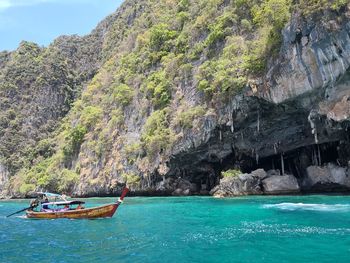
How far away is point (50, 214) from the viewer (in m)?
25.9

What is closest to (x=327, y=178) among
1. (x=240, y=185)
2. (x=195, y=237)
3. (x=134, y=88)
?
(x=240, y=185)

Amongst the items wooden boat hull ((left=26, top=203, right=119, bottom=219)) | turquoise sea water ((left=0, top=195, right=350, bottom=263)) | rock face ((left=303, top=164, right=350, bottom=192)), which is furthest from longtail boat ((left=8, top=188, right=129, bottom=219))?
rock face ((left=303, top=164, right=350, bottom=192))

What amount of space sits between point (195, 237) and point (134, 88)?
3776cm

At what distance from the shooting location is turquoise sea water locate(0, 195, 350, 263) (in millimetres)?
12773

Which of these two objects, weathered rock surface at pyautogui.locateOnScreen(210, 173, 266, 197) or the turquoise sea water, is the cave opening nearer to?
weathered rock surface at pyautogui.locateOnScreen(210, 173, 266, 197)

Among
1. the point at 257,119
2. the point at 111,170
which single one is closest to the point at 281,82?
the point at 257,119

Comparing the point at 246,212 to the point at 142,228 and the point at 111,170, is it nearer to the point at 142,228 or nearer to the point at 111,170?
the point at 142,228

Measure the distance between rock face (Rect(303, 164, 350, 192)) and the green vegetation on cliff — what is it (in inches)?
411

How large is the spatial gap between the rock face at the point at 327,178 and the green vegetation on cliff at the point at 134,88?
1045cm

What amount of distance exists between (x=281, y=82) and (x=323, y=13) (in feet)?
18.3

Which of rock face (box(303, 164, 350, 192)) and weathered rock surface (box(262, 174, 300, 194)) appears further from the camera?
weathered rock surface (box(262, 174, 300, 194))

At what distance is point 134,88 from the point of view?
52000 mm

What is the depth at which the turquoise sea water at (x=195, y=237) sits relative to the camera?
503 inches

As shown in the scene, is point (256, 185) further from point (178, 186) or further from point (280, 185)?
point (178, 186)
